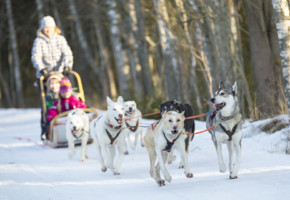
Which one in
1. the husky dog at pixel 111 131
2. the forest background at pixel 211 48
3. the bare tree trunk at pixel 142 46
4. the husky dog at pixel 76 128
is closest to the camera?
the husky dog at pixel 111 131

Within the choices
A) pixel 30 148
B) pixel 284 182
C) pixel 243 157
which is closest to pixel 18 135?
pixel 30 148

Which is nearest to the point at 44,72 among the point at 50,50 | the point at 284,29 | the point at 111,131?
the point at 50,50

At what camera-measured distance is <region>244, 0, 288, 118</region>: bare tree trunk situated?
10812 millimetres

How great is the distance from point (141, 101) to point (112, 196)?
34.1 feet

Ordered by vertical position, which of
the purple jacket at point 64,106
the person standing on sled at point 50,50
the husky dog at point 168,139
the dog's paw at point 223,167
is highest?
the person standing on sled at point 50,50

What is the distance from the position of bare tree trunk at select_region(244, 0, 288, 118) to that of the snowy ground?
45.1 inches

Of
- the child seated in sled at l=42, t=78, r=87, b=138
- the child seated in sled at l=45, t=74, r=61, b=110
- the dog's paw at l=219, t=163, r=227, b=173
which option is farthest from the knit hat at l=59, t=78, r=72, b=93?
the dog's paw at l=219, t=163, r=227, b=173

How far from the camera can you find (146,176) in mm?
7074

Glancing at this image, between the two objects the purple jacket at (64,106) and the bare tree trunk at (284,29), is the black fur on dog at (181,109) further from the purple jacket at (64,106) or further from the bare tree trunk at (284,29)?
the purple jacket at (64,106)

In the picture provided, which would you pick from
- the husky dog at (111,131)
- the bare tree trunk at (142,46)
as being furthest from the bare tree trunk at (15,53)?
the husky dog at (111,131)

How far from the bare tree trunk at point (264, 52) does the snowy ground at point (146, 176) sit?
1.14 meters

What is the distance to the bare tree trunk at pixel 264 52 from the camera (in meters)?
10.8

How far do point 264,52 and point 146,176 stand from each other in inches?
207

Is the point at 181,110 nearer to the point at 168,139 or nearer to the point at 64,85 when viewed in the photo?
the point at 168,139
